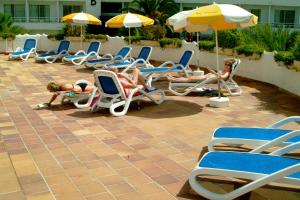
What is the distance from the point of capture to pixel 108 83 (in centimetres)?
804

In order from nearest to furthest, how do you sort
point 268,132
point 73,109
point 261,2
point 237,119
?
1. point 268,132
2. point 237,119
3. point 73,109
4. point 261,2

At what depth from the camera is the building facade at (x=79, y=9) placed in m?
36.6

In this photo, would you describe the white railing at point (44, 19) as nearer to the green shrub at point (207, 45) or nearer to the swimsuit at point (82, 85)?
the green shrub at point (207, 45)

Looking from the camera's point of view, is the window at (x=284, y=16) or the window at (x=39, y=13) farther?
the window at (x=284, y=16)

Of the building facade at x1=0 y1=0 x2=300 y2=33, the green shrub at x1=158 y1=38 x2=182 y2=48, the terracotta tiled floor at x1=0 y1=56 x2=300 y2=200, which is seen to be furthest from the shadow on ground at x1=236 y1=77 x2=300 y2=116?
the building facade at x1=0 y1=0 x2=300 y2=33

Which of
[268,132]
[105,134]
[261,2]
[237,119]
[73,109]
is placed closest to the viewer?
[268,132]

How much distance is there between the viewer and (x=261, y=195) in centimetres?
425

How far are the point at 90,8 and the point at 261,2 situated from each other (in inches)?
648

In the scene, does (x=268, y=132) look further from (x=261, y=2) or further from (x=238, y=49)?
(x=261, y=2)

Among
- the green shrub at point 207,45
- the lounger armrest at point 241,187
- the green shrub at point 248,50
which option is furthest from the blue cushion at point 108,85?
the green shrub at point 207,45

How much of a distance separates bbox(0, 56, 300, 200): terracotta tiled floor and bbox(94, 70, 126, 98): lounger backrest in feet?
1.69

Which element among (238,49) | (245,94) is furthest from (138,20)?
(245,94)

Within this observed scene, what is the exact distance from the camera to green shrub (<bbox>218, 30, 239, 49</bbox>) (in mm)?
13936

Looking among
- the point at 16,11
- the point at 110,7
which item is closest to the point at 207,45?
the point at 16,11
